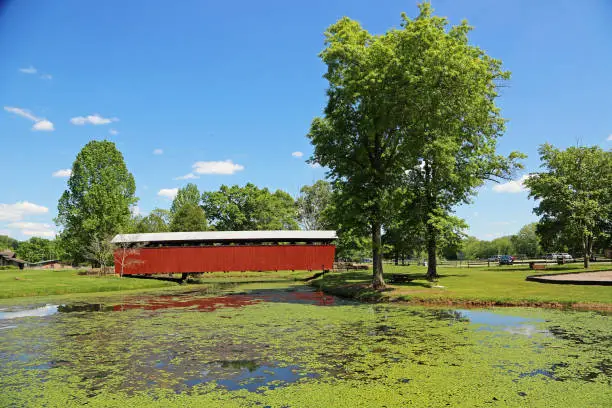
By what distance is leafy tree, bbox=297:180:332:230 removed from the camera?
81.6 meters

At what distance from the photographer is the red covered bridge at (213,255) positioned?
137 feet

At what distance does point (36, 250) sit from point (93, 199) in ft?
311

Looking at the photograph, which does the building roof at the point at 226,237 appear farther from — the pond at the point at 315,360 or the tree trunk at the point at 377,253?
the pond at the point at 315,360

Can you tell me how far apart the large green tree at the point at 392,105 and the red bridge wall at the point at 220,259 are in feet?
58.2

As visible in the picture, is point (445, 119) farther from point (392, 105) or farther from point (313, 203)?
point (313, 203)

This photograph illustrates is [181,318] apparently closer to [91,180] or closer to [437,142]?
[437,142]

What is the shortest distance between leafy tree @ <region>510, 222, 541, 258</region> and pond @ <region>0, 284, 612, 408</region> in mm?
96328

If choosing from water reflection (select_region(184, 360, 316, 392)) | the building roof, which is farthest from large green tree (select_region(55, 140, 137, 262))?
water reflection (select_region(184, 360, 316, 392))

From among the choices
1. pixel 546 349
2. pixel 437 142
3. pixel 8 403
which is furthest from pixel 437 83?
pixel 8 403

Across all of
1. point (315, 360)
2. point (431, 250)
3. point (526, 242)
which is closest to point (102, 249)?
point (431, 250)

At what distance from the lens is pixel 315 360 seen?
910cm

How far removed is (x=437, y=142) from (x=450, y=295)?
8.25 m

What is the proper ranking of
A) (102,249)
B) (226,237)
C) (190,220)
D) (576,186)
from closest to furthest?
(576,186) < (226,237) < (102,249) < (190,220)

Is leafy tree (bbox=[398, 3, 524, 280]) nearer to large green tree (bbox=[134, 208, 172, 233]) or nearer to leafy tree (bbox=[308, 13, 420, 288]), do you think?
leafy tree (bbox=[308, 13, 420, 288])
